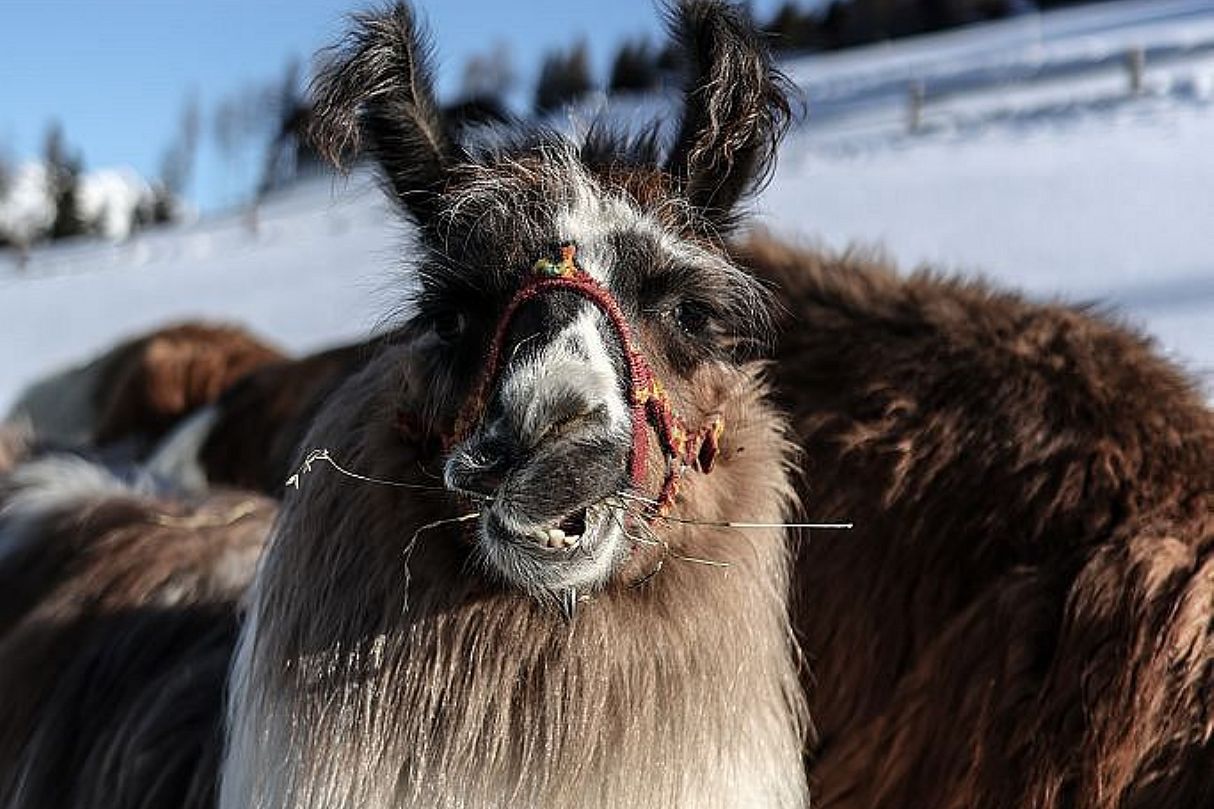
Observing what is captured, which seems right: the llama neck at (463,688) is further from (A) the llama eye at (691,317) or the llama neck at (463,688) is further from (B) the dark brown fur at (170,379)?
(B) the dark brown fur at (170,379)

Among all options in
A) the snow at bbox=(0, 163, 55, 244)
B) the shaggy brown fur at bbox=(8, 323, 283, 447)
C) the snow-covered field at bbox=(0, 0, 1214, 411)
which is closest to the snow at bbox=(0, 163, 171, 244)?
the snow at bbox=(0, 163, 55, 244)

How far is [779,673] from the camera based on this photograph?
2139 mm

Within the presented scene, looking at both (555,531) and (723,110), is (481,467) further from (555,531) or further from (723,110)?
(723,110)

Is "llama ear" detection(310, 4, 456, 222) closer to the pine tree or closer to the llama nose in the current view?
the llama nose

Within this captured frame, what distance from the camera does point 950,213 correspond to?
37.2 ft

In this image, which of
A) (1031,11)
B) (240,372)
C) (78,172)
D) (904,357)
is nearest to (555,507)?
(904,357)

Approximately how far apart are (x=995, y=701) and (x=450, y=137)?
132 centimetres

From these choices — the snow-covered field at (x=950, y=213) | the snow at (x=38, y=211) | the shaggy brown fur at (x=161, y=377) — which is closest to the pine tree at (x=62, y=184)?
the snow at (x=38, y=211)

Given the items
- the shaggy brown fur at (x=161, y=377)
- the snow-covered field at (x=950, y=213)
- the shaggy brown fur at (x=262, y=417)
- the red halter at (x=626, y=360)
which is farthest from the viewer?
the snow-covered field at (x=950, y=213)

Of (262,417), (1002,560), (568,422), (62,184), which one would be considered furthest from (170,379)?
(62,184)

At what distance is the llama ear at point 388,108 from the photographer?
1.99 m

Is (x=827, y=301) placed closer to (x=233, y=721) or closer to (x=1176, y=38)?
(x=233, y=721)

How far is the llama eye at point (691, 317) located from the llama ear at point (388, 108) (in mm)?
Answer: 405

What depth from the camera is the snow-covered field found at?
7.94 m
